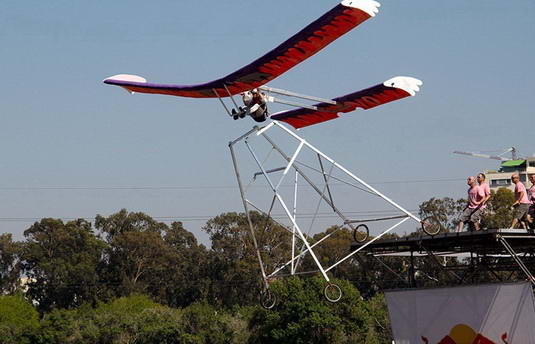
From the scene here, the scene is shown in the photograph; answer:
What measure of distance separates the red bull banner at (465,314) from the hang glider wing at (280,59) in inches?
272

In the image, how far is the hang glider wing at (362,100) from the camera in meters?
22.5

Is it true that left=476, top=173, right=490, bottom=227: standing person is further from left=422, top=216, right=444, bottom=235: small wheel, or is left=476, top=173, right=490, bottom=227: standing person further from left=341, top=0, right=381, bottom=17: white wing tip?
A: left=341, top=0, right=381, bottom=17: white wing tip

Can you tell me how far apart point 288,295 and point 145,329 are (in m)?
11.5

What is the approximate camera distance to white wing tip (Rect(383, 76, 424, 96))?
22.5m

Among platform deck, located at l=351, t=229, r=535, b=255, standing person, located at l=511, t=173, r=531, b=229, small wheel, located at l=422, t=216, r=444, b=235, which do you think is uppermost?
standing person, located at l=511, t=173, r=531, b=229

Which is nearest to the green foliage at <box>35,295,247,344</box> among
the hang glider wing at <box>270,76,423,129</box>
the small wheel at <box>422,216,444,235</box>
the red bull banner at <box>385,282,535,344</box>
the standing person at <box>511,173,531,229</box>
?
the red bull banner at <box>385,282,535,344</box>

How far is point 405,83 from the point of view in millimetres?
22531

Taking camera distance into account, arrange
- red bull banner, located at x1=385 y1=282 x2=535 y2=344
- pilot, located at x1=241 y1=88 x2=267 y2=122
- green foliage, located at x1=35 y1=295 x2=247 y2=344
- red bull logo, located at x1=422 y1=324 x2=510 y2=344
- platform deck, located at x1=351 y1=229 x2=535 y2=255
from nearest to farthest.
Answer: platform deck, located at x1=351 y1=229 x2=535 y2=255 < pilot, located at x1=241 y1=88 x2=267 y2=122 < red bull banner, located at x1=385 y1=282 x2=535 y2=344 < red bull logo, located at x1=422 y1=324 x2=510 y2=344 < green foliage, located at x1=35 y1=295 x2=247 y2=344

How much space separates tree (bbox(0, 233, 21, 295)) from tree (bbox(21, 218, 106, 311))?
1.48 meters

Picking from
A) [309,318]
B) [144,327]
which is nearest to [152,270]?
[144,327]

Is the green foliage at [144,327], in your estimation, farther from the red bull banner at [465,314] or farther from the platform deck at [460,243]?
the red bull banner at [465,314]

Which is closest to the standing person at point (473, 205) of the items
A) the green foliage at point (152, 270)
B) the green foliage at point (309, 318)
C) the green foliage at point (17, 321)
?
the green foliage at point (309, 318)

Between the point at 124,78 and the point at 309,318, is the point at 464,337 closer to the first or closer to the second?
the point at 124,78

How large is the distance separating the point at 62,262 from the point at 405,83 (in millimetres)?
71962
